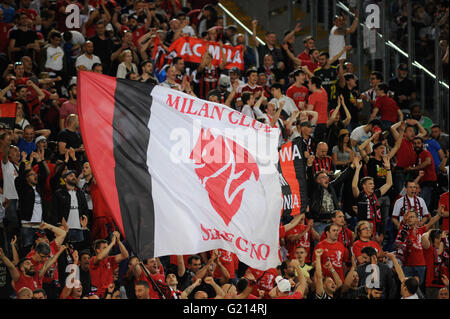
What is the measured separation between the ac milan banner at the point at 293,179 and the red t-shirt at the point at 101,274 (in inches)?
102

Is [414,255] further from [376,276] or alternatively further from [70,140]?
[70,140]

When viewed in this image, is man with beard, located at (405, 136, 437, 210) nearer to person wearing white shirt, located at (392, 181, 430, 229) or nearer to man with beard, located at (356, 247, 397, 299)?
person wearing white shirt, located at (392, 181, 430, 229)

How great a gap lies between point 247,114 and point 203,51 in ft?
6.69

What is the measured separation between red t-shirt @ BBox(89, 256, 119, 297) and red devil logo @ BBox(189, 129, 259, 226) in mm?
2636

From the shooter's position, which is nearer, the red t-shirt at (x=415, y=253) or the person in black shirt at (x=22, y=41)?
the red t-shirt at (x=415, y=253)

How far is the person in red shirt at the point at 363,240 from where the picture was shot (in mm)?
14727

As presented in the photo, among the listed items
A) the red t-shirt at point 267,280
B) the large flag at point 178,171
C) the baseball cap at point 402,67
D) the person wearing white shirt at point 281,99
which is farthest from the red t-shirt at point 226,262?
the baseball cap at point 402,67

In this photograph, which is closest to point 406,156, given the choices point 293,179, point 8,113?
point 293,179

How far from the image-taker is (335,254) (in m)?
14.6

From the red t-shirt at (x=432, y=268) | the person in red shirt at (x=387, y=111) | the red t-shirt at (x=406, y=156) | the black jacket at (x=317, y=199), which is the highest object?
the person in red shirt at (x=387, y=111)

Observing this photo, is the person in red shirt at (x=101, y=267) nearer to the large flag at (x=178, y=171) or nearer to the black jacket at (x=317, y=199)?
the large flag at (x=178, y=171)

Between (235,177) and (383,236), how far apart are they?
504 cm

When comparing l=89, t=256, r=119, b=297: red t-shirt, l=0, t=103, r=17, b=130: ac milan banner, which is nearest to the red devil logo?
l=89, t=256, r=119, b=297: red t-shirt

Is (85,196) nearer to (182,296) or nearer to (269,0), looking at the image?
(182,296)
